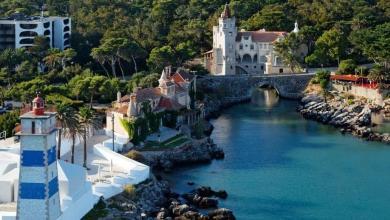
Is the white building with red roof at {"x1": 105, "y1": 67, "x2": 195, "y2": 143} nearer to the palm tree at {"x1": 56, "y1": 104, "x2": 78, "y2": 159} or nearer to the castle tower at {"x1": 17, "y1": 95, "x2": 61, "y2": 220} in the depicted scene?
the palm tree at {"x1": 56, "y1": 104, "x2": 78, "y2": 159}

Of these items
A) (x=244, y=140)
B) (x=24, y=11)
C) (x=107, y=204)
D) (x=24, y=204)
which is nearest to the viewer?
(x=24, y=204)

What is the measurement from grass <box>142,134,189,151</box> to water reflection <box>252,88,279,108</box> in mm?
21190

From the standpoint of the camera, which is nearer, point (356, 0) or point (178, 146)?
point (178, 146)

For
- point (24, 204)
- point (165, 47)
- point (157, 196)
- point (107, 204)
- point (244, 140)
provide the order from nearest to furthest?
1. point (24, 204)
2. point (107, 204)
3. point (157, 196)
4. point (244, 140)
5. point (165, 47)

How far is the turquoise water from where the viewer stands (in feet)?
156

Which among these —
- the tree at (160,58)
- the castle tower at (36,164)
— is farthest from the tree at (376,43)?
the castle tower at (36,164)

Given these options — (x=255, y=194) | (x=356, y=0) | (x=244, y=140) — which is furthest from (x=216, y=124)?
(x=356, y=0)

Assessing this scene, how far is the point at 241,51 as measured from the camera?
288ft

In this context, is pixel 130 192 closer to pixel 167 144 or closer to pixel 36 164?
pixel 36 164

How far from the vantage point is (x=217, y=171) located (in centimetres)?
5525

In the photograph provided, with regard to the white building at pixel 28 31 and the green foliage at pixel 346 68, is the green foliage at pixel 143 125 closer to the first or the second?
the green foliage at pixel 346 68

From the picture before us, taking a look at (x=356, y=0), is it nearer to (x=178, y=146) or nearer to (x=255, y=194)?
(x=178, y=146)

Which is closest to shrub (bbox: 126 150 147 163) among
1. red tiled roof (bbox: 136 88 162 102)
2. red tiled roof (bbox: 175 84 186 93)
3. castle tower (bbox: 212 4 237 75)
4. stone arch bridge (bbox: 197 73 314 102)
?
red tiled roof (bbox: 136 88 162 102)

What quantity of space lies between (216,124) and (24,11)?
34.8 meters
